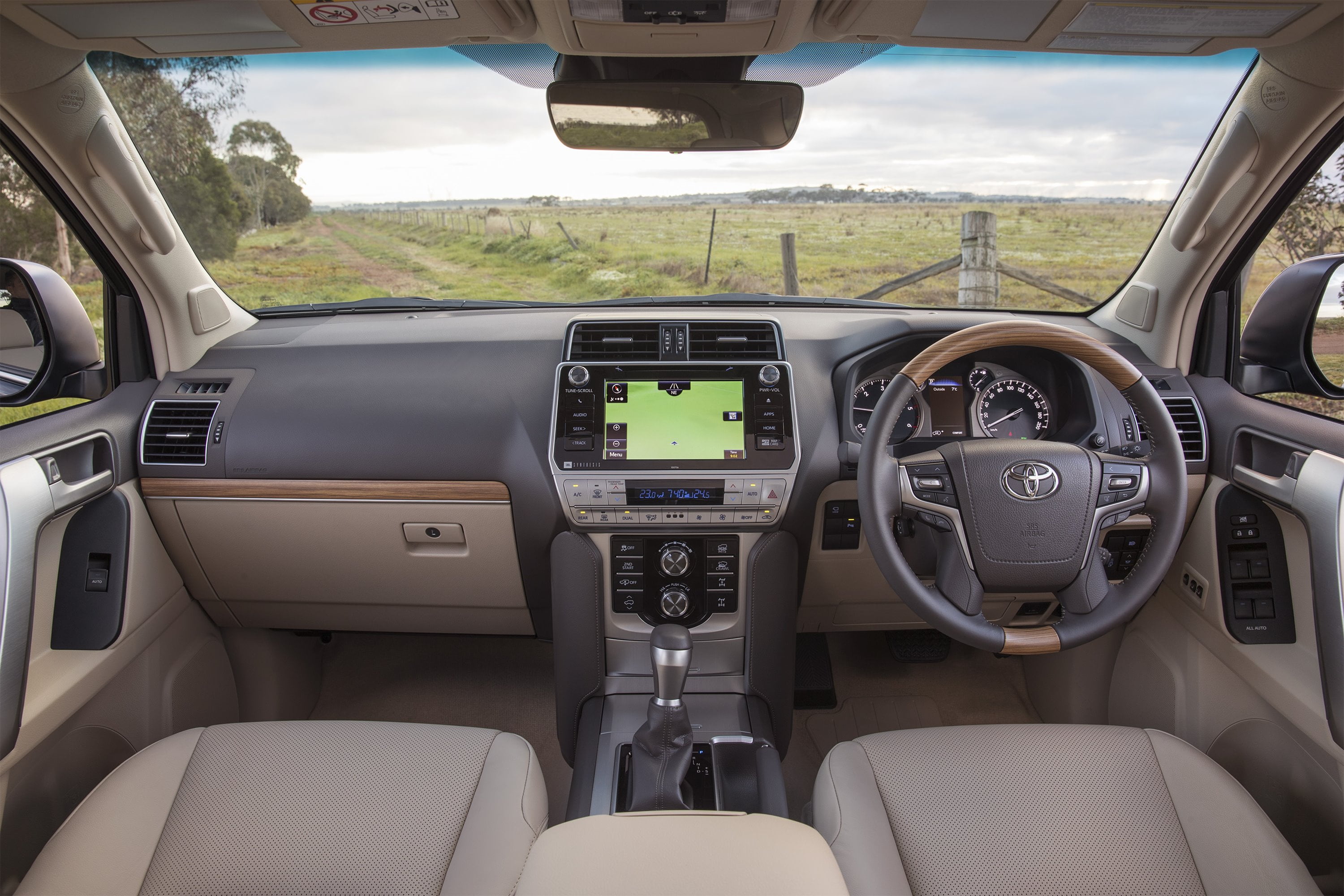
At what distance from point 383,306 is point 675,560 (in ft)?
5.04

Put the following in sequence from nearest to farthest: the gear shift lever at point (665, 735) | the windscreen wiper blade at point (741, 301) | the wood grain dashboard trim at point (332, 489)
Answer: the gear shift lever at point (665, 735), the wood grain dashboard trim at point (332, 489), the windscreen wiper blade at point (741, 301)

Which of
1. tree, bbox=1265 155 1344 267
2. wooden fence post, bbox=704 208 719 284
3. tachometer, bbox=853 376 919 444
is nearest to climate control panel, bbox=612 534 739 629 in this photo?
tachometer, bbox=853 376 919 444

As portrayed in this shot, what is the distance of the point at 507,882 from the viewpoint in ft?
4.56

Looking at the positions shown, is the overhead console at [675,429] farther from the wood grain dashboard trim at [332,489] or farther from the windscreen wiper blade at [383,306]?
the windscreen wiper blade at [383,306]

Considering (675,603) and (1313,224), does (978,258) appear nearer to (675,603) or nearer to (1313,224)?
(1313,224)

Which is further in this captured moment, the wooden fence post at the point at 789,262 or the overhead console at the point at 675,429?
the wooden fence post at the point at 789,262

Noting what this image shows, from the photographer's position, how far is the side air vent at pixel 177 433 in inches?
91.4

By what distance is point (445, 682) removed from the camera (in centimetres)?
312

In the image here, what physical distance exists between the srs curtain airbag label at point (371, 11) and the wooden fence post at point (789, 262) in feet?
5.18

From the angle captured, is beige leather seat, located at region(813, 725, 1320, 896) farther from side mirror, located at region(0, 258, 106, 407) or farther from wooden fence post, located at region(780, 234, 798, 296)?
side mirror, located at region(0, 258, 106, 407)

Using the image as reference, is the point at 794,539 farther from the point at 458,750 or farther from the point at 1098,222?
the point at 1098,222

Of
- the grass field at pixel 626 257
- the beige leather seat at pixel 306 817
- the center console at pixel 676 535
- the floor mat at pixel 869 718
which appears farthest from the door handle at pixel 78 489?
the floor mat at pixel 869 718

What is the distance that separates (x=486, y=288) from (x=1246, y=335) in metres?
2.55

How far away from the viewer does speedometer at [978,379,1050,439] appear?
2268 millimetres
